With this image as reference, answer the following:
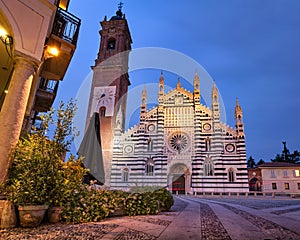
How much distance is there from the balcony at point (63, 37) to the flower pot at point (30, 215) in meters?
4.49

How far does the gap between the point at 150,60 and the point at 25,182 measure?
44.5ft

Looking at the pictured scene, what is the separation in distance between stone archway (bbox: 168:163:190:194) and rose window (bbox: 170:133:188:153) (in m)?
2.10

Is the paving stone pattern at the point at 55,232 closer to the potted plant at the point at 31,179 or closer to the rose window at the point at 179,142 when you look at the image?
the potted plant at the point at 31,179

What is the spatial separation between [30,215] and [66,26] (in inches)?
228

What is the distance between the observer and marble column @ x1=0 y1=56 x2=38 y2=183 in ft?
12.1

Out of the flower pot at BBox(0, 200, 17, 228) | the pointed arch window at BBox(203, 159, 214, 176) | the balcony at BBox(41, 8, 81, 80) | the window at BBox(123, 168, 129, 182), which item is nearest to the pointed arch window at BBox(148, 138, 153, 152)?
the window at BBox(123, 168, 129, 182)

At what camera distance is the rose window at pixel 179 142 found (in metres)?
25.7

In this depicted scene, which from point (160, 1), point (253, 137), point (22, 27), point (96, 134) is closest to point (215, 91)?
point (96, 134)

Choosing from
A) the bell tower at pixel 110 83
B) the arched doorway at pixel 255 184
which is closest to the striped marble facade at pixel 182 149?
the bell tower at pixel 110 83

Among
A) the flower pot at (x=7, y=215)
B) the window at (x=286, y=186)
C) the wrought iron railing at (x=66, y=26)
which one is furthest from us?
the window at (x=286, y=186)

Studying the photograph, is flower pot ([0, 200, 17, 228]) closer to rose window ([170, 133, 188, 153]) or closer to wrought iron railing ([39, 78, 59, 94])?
wrought iron railing ([39, 78, 59, 94])

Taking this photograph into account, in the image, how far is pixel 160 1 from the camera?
145250 millimetres

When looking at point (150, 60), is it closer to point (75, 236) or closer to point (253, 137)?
point (75, 236)

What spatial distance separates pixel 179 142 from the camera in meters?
25.9
